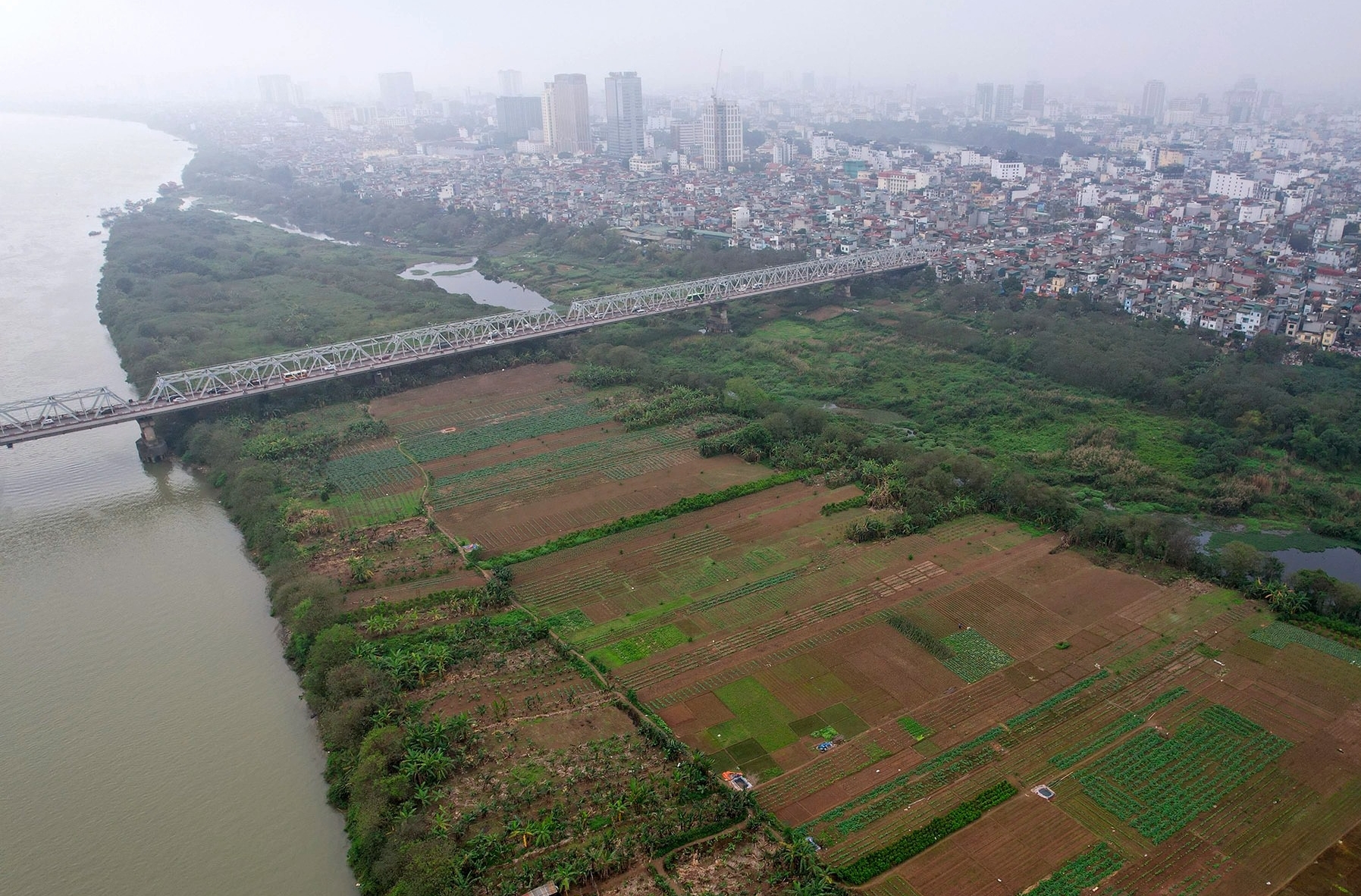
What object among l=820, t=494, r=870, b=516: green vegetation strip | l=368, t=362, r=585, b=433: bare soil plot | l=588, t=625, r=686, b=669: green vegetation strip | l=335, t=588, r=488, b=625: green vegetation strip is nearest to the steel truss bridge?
l=368, t=362, r=585, b=433: bare soil plot

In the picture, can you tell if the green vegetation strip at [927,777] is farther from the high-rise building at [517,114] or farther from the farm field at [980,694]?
the high-rise building at [517,114]

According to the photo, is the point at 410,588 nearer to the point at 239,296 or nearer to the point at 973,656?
→ the point at 973,656

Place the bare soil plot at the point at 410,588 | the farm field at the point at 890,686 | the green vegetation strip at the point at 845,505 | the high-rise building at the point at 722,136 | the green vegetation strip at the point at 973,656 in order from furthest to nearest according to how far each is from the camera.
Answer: the high-rise building at the point at 722,136 < the green vegetation strip at the point at 845,505 < the bare soil plot at the point at 410,588 < the green vegetation strip at the point at 973,656 < the farm field at the point at 890,686

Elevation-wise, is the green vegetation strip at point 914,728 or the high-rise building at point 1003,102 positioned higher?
the high-rise building at point 1003,102

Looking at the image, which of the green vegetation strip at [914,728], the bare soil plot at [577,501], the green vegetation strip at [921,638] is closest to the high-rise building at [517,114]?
the bare soil plot at [577,501]

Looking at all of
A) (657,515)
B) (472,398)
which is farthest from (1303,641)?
(472,398)

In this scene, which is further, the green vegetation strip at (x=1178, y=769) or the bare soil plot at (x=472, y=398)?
the bare soil plot at (x=472, y=398)
